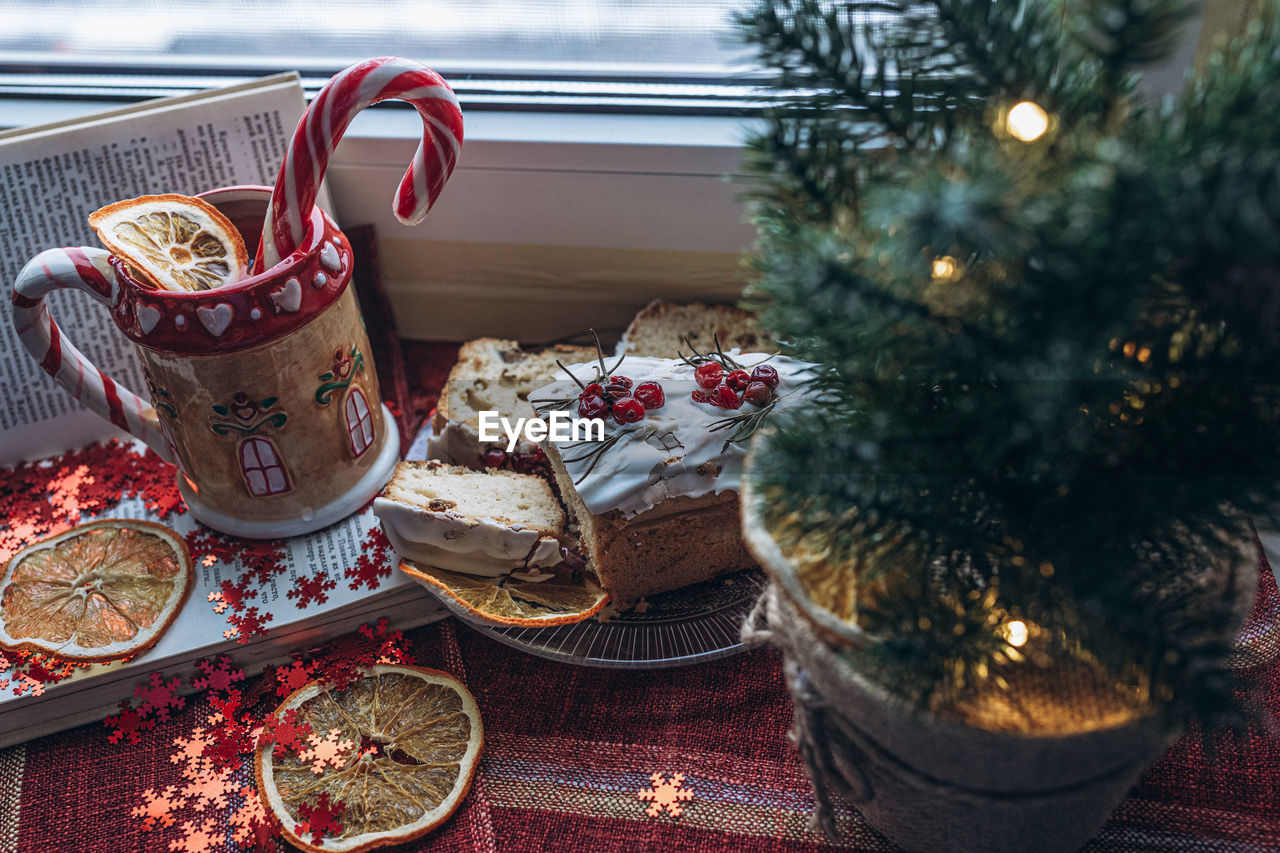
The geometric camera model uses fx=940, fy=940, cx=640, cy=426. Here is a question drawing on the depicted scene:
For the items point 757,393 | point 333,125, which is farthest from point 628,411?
point 333,125

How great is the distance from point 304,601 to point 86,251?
1.56 feet

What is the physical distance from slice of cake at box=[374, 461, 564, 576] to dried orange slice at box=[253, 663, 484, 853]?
0.14 m

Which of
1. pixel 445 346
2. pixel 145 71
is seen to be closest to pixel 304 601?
pixel 445 346

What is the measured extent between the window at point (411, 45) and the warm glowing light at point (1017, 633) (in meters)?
0.91

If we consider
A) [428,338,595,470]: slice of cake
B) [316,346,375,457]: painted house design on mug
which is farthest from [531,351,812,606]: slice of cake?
[316,346,375,457]: painted house design on mug

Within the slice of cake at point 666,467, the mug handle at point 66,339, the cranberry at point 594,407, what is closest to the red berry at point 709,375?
the slice of cake at point 666,467

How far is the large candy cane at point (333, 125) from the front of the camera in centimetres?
105

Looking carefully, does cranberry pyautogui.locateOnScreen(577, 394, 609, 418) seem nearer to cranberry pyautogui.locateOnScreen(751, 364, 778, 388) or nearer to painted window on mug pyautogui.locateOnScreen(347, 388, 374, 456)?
cranberry pyautogui.locateOnScreen(751, 364, 778, 388)

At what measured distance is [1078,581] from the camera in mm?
664

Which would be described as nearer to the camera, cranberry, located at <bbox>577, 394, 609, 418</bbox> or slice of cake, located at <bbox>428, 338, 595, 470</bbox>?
cranberry, located at <bbox>577, 394, 609, 418</bbox>

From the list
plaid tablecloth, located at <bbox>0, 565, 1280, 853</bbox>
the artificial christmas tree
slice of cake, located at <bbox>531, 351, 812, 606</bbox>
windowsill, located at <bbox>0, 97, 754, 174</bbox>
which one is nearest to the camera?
the artificial christmas tree

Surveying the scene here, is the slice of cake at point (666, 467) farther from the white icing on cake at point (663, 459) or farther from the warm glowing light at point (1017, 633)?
the warm glowing light at point (1017, 633)

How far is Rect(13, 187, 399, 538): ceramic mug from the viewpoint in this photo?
104cm

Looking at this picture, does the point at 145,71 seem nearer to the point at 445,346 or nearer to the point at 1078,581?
the point at 445,346
